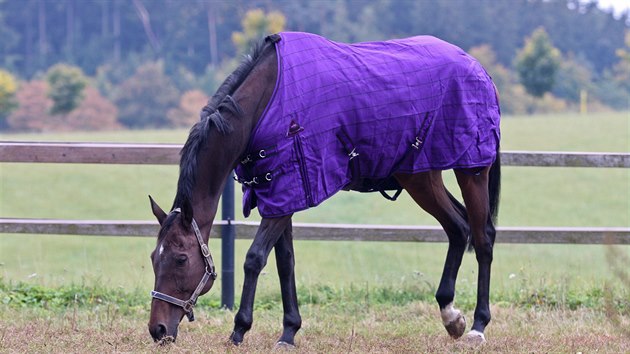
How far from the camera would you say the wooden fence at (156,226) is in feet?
21.9

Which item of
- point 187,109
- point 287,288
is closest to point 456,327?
point 287,288

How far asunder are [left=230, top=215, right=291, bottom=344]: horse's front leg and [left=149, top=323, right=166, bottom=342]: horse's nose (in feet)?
1.69

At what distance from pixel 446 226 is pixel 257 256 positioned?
5.32ft

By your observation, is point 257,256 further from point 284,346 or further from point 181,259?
point 284,346

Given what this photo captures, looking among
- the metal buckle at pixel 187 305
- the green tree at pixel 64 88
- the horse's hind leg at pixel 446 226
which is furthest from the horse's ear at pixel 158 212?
the green tree at pixel 64 88

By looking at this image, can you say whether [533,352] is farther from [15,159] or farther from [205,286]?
[15,159]

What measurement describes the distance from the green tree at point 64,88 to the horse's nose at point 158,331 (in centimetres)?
5273

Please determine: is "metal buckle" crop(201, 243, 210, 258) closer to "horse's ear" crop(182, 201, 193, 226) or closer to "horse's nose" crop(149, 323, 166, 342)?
"horse's ear" crop(182, 201, 193, 226)

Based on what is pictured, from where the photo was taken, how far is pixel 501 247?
18.1 meters

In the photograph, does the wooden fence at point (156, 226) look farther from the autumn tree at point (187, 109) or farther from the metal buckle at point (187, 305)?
the autumn tree at point (187, 109)

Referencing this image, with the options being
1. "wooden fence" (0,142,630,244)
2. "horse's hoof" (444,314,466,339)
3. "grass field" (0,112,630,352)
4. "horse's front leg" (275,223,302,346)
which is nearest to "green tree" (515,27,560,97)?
"grass field" (0,112,630,352)

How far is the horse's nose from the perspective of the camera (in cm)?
454

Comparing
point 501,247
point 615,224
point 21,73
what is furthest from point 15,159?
point 21,73

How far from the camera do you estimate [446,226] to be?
5.88 metres
